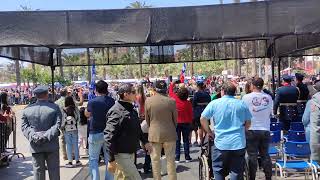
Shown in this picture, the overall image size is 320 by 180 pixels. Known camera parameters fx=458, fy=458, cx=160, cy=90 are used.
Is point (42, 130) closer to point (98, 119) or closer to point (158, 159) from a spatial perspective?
point (98, 119)

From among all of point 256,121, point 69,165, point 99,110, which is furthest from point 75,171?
point 256,121

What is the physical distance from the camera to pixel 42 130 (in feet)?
22.6

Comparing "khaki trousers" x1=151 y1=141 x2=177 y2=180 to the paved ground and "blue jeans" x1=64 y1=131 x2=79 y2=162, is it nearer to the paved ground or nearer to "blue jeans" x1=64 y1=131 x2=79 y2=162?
the paved ground

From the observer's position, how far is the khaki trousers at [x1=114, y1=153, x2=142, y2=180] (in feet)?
19.8

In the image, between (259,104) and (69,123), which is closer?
(259,104)

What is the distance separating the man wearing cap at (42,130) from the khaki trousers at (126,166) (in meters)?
1.26

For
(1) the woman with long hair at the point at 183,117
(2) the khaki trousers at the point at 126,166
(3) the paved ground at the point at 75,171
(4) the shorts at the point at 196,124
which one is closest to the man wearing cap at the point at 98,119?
(2) the khaki trousers at the point at 126,166

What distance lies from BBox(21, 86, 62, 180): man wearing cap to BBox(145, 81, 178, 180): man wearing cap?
1525 millimetres

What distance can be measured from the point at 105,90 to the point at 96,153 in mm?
1101

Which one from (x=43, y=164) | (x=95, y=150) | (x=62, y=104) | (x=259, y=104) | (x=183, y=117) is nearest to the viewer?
(x=43, y=164)

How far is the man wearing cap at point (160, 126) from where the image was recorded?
24.7 ft

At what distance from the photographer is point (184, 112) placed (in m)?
10.3

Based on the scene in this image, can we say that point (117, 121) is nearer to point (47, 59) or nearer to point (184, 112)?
point (184, 112)

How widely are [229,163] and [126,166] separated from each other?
4.76ft
